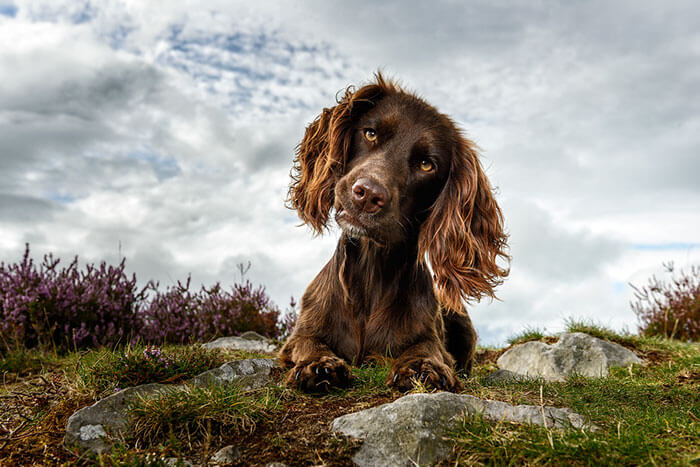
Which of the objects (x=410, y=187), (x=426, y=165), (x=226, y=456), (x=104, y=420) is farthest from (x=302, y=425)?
(x=426, y=165)

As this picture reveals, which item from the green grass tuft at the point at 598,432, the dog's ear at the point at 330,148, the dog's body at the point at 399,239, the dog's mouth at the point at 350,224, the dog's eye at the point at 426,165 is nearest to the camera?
the green grass tuft at the point at 598,432

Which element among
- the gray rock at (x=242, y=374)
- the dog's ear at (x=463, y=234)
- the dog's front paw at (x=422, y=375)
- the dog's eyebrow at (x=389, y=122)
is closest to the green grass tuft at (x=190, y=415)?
the gray rock at (x=242, y=374)

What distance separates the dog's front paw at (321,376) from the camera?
3.02m

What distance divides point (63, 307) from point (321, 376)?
482 cm

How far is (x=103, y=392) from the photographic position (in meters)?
3.08

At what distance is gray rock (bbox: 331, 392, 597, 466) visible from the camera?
2262 mm

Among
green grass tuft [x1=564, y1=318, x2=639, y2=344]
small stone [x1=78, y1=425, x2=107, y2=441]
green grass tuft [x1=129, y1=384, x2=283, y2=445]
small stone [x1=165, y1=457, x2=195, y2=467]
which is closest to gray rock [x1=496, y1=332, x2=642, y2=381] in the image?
green grass tuft [x1=564, y1=318, x2=639, y2=344]

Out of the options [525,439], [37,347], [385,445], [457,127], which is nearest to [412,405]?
[385,445]

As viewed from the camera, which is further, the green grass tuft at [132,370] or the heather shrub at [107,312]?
the heather shrub at [107,312]

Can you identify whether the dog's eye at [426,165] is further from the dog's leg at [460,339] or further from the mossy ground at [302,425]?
the dog's leg at [460,339]

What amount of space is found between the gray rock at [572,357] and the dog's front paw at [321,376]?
305 centimetres

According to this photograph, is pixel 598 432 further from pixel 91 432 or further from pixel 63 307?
pixel 63 307

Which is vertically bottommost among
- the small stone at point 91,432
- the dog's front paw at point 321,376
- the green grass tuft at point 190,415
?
the small stone at point 91,432

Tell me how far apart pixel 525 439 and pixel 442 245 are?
1557 millimetres
